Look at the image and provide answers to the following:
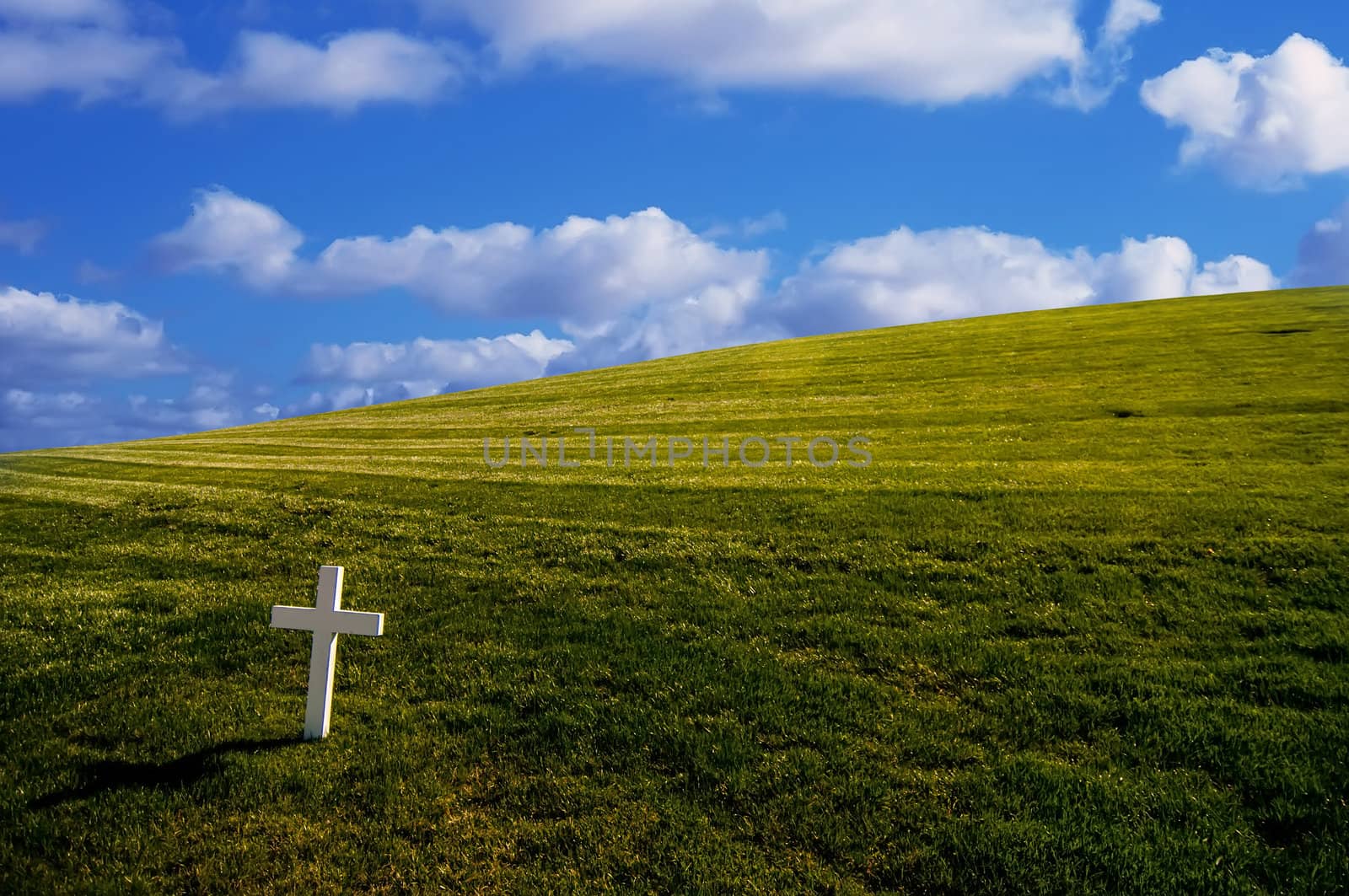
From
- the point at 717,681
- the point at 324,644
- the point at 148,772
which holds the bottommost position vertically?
the point at 148,772

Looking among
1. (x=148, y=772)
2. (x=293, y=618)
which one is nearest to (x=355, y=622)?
(x=293, y=618)

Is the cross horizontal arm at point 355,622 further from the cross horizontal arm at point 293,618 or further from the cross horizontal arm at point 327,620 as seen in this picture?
the cross horizontal arm at point 293,618

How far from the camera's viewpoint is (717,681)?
975cm

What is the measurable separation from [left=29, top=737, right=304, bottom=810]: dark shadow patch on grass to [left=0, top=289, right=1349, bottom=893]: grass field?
0.05 m

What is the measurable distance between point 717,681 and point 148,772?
21.2ft

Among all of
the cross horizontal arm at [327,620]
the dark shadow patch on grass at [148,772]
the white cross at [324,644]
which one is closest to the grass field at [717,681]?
the dark shadow patch on grass at [148,772]

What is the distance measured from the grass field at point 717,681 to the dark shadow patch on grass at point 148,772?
0.17 feet

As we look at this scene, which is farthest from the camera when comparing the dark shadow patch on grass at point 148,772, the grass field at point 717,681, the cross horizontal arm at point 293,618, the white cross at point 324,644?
the cross horizontal arm at point 293,618

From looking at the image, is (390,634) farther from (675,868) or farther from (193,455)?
(193,455)

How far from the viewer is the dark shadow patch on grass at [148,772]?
809cm

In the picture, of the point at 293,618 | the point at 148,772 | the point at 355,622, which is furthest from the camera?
the point at 293,618

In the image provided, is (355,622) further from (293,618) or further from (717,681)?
(717,681)

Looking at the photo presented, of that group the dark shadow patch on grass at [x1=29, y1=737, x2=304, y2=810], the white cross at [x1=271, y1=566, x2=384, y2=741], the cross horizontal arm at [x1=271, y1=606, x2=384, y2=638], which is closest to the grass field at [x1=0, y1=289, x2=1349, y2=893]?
the dark shadow patch on grass at [x1=29, y1=737, x2=304, y2=810]

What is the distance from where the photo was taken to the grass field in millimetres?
6934
